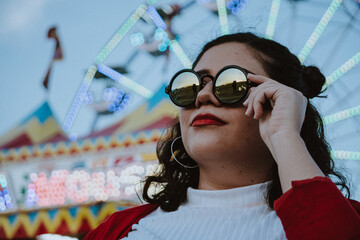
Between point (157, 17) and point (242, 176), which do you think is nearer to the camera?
point (242, 176)

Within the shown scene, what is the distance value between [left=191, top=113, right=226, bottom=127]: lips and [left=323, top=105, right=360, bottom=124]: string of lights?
4071 mm

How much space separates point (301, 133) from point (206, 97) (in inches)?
17.4

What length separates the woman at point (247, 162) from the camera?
2.96ft

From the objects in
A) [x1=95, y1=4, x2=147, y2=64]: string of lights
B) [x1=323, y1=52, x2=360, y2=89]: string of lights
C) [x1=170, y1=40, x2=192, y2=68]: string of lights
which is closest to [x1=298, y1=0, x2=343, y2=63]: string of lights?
[x1=323, y1=52, x2=360, y2=89]: string of lights

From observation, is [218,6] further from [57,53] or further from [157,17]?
[57,53]

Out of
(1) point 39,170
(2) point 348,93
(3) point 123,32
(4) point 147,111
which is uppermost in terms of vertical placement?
(3) point 123,32

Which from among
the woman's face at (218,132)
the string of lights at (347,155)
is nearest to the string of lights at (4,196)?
the string of lights at (347,155)

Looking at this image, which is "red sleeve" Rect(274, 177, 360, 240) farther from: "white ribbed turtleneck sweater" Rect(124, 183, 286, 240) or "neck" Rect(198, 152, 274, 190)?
"neck" Rect(198, 152, 274, 190)

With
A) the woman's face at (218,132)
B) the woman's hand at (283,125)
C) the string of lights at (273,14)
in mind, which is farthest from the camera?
the string of lights at (273,14)

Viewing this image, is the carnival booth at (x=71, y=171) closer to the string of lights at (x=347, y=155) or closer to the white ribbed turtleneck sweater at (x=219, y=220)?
the string of lights at (x=347, y=155)

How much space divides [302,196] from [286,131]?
205 millimetres

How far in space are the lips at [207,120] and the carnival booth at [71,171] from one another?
14.1 ft

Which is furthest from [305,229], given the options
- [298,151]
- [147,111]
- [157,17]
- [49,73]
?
[49,73]

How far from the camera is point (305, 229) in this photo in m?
0.88
